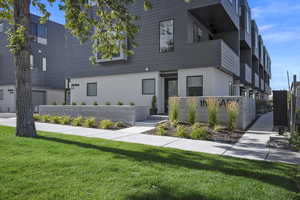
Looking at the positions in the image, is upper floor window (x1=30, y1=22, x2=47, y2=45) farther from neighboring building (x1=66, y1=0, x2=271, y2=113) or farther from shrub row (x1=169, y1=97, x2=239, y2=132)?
shrub row (x1=169, y1=97, x2=239, y2=132)

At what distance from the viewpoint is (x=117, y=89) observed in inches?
603

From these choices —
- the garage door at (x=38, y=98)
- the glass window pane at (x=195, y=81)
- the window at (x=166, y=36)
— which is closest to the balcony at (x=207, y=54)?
the glass window pane at (x=195, y=81)

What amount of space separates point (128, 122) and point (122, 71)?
4.95 m

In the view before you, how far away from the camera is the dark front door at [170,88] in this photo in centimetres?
1382

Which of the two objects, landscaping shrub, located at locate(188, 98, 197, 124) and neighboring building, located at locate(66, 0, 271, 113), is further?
neighboring building, located at locate(66, 0, 271, 113)

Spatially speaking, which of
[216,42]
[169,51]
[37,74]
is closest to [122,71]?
[169,51]

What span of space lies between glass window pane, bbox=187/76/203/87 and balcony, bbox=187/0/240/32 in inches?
156

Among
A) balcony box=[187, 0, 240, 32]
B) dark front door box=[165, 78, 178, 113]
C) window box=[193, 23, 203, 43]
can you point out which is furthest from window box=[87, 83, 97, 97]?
balcony box=[187, 0, 240, 32]

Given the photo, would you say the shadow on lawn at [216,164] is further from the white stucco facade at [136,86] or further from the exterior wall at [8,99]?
the exterior wall at [8,99]

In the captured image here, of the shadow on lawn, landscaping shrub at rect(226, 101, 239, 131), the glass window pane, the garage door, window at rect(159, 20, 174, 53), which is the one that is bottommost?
the shadow on lawn

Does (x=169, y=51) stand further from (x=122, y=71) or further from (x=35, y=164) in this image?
(x=35, y=164)

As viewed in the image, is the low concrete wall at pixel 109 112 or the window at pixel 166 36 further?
the window at pixel 166 36

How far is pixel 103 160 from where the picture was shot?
175 inches

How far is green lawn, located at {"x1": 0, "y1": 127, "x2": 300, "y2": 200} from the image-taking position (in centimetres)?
296
